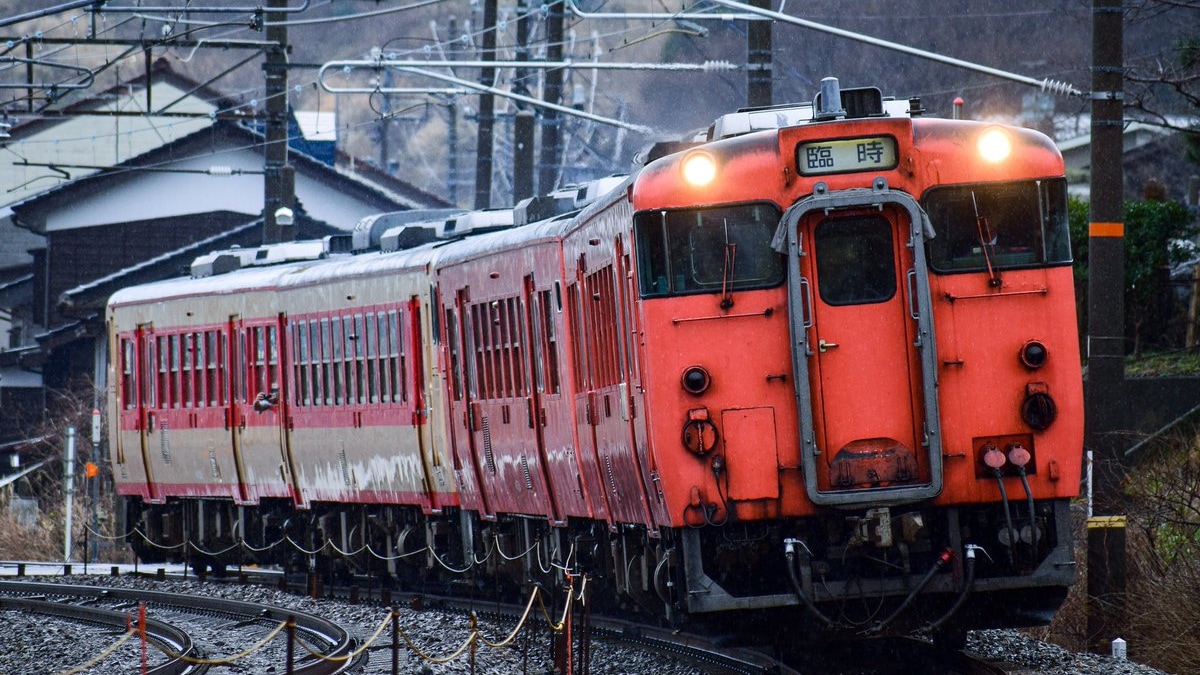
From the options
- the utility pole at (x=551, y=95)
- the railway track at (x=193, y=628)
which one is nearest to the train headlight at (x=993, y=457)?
the railway track at (x=193, y=628)

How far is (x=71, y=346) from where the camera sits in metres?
44.4

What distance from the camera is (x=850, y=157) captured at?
34.2ft

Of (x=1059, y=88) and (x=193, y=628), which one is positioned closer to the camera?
(x=1059, y=88)

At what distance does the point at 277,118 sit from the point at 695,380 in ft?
54.2

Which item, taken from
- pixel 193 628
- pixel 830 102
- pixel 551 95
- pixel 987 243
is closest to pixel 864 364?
pixel 987 243

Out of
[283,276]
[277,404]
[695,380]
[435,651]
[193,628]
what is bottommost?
[193,628]

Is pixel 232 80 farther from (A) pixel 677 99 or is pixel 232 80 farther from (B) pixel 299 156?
(A) pixel 677 99

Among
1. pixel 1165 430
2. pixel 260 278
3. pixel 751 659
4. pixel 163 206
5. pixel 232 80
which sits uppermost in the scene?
pixel 232 80

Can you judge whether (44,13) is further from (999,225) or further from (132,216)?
(132,216)

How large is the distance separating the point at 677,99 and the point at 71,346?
1508 cm

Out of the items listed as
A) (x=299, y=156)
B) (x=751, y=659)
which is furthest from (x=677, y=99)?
(x=751, y=659)

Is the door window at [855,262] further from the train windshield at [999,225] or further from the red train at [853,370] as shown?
the train windshield at [999,225]

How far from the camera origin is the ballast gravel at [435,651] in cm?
1159

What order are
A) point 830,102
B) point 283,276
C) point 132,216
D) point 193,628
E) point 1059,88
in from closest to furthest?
point 830,102
point 1059,88
point 193,628
point 283,276
point 132,216
